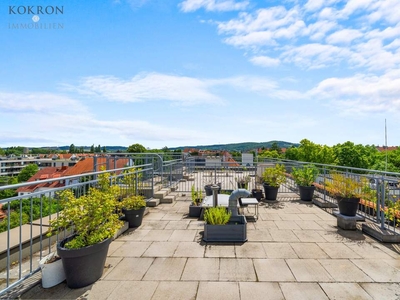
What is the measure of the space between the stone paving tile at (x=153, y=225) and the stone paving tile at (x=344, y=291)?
10.7 feet

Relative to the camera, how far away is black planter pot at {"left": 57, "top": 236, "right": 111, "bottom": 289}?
2.48m

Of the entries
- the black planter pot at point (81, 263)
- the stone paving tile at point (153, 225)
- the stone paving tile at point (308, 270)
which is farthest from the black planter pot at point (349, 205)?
the black planter pot at point (81, 263)

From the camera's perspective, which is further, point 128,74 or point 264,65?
point 128,74

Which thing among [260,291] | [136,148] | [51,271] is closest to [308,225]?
[260,291]

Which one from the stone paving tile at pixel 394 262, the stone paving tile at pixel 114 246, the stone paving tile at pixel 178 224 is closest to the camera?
the stone paving tile at pixel 394 262

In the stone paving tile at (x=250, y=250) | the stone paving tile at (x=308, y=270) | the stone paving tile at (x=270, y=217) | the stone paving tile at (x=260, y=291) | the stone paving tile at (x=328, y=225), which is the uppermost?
the stone paving tile at (x=260, y=291)

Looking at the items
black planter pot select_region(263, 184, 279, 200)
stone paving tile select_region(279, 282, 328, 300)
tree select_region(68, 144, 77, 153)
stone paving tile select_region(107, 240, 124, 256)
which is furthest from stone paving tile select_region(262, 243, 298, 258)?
tree select_region(68, 144, 77, 153)

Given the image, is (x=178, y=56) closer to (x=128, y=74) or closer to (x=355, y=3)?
(x=128, y=74)

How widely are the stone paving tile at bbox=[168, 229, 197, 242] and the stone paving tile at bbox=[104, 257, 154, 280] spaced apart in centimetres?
92

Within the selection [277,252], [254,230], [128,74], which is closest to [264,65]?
[128,74]

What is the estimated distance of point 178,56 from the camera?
8.23 metres

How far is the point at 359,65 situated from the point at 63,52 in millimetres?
10182

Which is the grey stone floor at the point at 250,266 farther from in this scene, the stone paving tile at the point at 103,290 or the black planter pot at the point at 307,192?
the black planter pot at the point at 307,192

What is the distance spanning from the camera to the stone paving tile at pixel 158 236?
4198 millimetres
